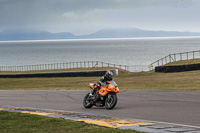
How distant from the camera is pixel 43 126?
907 cm

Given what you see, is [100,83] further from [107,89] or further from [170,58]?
[170,58]

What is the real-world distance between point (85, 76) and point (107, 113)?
27.5 meters

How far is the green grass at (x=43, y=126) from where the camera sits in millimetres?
8234

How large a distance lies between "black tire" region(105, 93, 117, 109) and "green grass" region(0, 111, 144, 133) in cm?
303

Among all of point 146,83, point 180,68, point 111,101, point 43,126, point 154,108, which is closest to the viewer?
point 43,126

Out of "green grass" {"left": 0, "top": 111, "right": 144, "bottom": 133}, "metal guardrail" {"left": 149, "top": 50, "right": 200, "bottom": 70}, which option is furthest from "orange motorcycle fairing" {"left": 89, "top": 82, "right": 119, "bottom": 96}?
"metal guardrail" {"left": 149, "top": 50, "right": 200, "bottom": 70}

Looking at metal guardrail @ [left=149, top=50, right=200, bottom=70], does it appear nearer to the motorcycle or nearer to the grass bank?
the grass bank

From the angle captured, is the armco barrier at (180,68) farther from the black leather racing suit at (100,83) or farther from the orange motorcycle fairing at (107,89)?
the orange motorcycle fairing at (107,89)

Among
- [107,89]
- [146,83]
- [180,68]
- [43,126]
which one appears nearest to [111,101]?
[107,89]

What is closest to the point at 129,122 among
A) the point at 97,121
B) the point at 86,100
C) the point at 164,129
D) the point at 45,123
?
the point at 97,121

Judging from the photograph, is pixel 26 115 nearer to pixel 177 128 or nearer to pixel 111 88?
pixel 111 88

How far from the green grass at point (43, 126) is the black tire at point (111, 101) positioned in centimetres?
303

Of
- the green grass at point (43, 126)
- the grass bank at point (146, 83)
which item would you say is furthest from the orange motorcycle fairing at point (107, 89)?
the grass bank at point (146, 83)

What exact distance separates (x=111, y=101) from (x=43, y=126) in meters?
4.33
